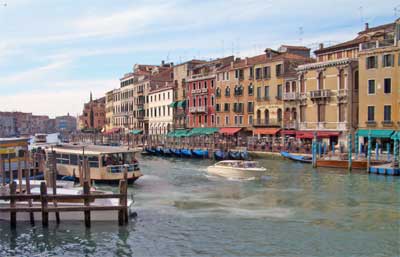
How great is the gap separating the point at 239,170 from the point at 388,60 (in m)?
15.8

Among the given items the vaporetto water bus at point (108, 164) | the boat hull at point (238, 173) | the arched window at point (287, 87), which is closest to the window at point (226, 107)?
the arched window at point (287, 87)

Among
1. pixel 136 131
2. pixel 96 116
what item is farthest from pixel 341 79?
pixel 96 116

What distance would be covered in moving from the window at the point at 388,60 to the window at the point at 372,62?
23.4 inches

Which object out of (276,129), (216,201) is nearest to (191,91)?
(276,129)

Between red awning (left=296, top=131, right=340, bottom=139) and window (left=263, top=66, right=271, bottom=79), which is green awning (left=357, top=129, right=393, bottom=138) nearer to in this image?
red awning (left=296, top=131, right=340, bottom=139)

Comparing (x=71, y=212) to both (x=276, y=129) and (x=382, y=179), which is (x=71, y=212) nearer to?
(x=382, y=179)

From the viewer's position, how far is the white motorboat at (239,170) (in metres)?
28.8

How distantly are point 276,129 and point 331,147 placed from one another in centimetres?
733

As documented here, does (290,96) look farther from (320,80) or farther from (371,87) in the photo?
(371,87)

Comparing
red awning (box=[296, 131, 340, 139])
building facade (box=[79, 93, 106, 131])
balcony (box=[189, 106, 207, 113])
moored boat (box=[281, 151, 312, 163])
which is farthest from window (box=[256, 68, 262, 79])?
building facade (box=[79, 93, 106, 131])

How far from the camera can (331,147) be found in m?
41.6

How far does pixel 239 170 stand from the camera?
95.5 ft

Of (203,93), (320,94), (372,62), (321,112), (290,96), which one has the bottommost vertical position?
(321,112)

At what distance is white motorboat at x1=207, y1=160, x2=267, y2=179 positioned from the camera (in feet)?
94.4
